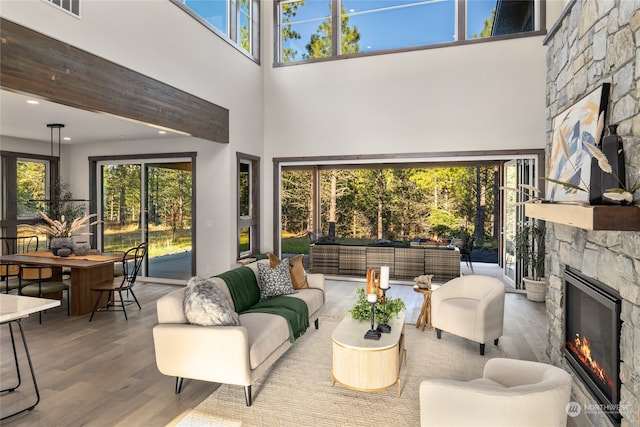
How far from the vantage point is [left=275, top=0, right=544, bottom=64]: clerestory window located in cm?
632

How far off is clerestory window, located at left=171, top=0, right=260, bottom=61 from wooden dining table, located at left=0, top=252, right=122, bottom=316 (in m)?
3.60

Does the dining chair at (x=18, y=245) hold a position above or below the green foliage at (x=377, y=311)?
above

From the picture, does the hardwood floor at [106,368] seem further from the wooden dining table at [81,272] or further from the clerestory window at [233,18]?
the clerestory window at [233,18]

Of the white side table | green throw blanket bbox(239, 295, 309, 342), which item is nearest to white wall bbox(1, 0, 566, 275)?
green throw blanket bbox(239, 295, 309, 342)

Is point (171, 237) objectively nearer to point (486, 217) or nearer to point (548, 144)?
point (548, 144)

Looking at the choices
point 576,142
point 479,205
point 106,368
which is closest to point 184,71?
point 106,368

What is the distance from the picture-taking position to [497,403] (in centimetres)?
194

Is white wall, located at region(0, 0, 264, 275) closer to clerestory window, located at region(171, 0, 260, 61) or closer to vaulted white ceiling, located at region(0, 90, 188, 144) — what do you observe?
clerestory window, located at region(171, 0, 260, 61)

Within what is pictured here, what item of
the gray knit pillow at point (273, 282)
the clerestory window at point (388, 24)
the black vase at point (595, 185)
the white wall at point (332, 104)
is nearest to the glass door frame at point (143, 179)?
the white wall at point (332, 104)

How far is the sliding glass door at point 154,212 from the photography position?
689cm

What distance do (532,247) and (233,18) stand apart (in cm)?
631

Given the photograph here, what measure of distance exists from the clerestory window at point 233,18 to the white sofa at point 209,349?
4191mm

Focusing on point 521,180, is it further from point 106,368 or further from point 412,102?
point 106,368

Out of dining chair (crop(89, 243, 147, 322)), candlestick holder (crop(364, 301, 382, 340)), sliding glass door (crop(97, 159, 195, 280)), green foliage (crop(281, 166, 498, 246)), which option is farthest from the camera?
green foliage (crop(281, 166, 498, 246))
